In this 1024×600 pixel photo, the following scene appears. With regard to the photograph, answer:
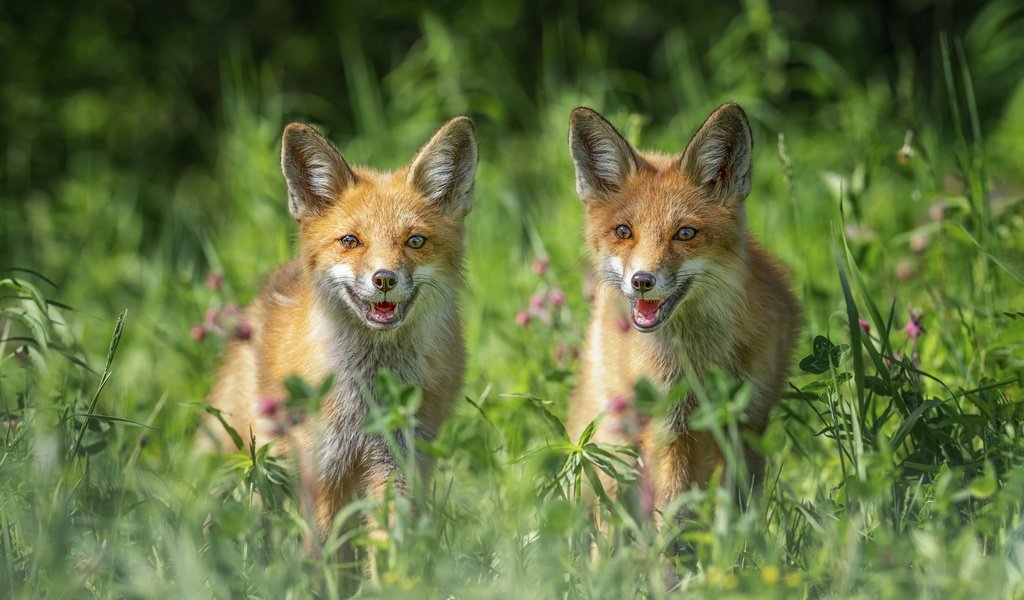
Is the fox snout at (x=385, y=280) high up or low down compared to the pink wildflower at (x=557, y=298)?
up

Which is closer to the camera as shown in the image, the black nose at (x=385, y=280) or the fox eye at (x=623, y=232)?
the black nose at (x=385, y=280)

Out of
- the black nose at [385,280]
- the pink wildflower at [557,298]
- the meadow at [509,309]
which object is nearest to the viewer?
the meadow at [509,309]

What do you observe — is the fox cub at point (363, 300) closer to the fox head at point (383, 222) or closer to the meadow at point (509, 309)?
the fox head at point (383, 222)

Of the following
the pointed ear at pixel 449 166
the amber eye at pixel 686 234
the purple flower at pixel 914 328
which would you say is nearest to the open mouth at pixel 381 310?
the pointed ear at pixel 449 166

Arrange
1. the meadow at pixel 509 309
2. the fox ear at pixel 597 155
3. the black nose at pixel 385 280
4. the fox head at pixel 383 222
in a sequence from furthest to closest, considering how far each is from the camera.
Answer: the fox ear at pixel 597 155
the fox head at pixel 383 222
the black nose at pixel 385 280
the meadow at pixel 509 309

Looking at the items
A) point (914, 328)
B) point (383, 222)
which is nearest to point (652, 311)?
point (383, 222)

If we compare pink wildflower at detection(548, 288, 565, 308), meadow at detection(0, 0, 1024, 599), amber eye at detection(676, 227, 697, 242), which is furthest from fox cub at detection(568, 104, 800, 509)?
pink wildflower at detection(548, 288, 565, 308)

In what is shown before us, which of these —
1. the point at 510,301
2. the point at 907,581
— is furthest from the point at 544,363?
the point at 907,581

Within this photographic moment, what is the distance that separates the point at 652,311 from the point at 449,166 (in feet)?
3.52

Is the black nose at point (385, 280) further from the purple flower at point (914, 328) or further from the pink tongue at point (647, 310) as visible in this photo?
the purple flower at point (914, 328)

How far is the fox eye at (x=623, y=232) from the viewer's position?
3.96 meters

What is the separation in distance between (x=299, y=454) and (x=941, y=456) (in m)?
2.19

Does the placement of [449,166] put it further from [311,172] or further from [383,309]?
[383,309]

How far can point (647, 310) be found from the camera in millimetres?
3807
